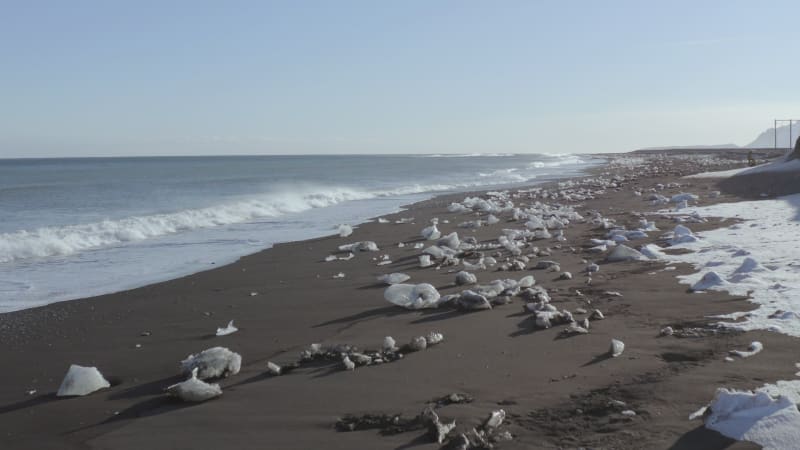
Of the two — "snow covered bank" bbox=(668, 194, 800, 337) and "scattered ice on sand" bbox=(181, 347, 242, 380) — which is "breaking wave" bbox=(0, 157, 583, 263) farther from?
"snow covered bank" bbox=(668, 194, 800, 337)

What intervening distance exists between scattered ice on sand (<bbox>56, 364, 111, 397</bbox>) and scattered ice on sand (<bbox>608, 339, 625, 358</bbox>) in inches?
132

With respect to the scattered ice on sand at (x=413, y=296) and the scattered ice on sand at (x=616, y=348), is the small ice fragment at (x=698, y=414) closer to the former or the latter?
the scattered ice on sand at (x=616, y=348)

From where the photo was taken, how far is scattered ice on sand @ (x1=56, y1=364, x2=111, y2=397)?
13.4 feet

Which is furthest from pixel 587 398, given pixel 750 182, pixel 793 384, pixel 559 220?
pixel 750 182

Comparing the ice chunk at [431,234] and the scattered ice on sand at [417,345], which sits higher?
the ice chunk at [431,234]

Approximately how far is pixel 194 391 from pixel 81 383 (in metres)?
0.91

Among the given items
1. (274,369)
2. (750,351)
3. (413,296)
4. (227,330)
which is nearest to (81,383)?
(274,369)

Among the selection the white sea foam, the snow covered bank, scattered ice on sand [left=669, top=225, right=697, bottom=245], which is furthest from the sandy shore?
the white sea foam

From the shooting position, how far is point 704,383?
3428 mm

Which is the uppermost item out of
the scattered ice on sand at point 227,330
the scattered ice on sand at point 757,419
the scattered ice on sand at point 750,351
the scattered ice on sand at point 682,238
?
the scattered ice on sand at point 682,238

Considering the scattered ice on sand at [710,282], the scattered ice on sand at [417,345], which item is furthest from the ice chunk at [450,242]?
the scattered ice on sand at [417,345]

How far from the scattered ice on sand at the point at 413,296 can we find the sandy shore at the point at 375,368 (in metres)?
0.12

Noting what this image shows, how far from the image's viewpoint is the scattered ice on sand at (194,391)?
3.77 meters

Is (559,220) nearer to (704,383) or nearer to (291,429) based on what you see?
(704,383)
